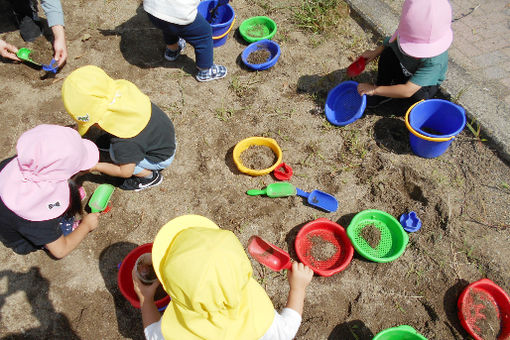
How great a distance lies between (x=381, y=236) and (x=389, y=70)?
142 centimetres

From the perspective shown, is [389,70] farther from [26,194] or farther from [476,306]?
[26,194]

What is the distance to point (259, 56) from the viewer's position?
11.5 ft

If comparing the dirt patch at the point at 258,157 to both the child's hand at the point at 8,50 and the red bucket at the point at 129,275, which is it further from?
the child's hand at the point at 8,50

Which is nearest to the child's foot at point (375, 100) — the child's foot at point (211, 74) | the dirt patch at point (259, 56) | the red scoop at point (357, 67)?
the red scoop at point (357, 67)

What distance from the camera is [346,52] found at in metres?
3.57

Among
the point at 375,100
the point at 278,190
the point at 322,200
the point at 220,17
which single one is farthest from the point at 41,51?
the point at 375,100

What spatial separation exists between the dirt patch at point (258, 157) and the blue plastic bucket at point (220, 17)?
1.34 metres

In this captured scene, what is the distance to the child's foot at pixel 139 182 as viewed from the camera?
2695mm

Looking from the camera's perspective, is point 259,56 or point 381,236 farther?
point 259,56

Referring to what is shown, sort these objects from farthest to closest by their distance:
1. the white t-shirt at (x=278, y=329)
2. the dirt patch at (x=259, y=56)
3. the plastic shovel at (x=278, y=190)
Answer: the dirt patch at (x=259, y=56)
the plastic shovel at (x=278, y=190)
the white t-shirt at (x=278, y=329)

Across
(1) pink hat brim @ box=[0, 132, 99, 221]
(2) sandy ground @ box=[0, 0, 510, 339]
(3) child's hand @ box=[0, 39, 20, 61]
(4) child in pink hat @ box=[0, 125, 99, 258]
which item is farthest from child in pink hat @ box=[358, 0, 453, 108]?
(3) child's hand @ box=[0, 39, 20, 61]

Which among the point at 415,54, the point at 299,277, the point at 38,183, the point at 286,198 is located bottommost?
the point at 286,198

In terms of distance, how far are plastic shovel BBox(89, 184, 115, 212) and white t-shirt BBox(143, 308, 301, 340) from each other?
1139 mm

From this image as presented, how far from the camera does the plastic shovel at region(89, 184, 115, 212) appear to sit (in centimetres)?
258
